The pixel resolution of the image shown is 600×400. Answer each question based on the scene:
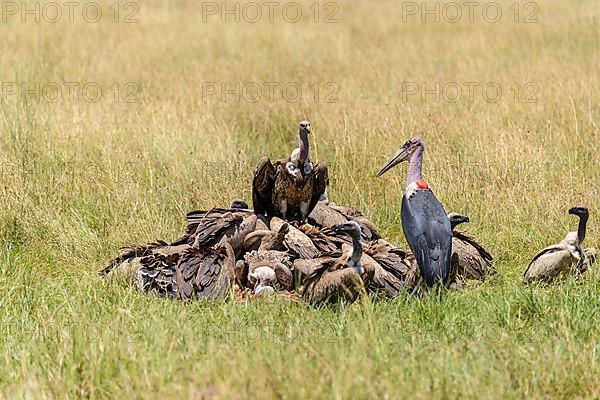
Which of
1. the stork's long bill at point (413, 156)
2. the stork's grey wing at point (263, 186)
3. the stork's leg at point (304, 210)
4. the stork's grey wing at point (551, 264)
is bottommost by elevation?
the stork's grey wing at point (551, 264)

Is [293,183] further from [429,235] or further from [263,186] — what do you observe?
[429,235]

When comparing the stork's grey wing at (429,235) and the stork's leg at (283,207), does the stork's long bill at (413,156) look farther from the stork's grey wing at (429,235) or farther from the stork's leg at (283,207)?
the stork's leg at (283,207)

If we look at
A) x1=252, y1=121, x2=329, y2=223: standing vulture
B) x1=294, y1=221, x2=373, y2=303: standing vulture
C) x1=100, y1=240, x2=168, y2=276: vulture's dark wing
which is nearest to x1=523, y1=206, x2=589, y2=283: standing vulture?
Result: x1=294, y1=221, x2=373, y2=303: standing vulture

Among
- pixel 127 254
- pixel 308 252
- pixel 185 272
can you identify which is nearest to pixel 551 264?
pixel 308 252

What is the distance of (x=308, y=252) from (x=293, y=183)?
648 millimetres

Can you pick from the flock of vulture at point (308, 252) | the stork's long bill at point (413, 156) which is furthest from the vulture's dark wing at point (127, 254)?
the stork's long bill at point (413, 156)

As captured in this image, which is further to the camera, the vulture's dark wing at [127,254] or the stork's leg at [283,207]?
the stork's leg at [283,207]

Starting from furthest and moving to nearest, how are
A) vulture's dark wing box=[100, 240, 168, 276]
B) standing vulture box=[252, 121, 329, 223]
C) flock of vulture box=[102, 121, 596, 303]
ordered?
standing vulture box=[252, 121, 329, 223] < vulture's dark wing box=[100, 240, 168, 276] < flock of vulture box=[102, 121, 596, 303]

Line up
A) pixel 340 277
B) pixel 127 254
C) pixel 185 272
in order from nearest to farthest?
pixel 340 277 → pixel 185 272 → pixel 127 254

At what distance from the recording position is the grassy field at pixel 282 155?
203 inches

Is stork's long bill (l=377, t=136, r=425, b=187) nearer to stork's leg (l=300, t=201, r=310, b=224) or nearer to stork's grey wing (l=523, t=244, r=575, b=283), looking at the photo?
stork's leg (l=300, t=201, r=310, b=224)

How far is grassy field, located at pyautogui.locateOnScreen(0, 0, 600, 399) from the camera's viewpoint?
5.15 meters

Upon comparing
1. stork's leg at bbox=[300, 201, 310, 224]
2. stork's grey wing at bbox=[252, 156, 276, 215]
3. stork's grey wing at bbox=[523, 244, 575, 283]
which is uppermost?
stork's grey wing at bbox=[252, 156, 276, 215]

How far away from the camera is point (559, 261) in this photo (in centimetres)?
714
